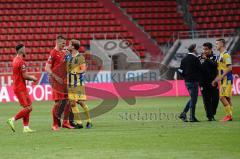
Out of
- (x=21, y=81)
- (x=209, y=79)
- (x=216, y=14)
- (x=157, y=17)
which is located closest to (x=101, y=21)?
(x=157, y=17)

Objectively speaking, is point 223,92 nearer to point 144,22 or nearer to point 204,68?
point 204,68

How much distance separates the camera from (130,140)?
44.8 ft

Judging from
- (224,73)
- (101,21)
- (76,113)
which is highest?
(101,21)

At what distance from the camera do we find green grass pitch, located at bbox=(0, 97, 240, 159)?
11.5 metres

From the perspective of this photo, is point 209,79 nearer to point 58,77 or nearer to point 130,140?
point 58,77

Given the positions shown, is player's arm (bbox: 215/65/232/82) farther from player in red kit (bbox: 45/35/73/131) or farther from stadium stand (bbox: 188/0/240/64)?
stadium stand (bbox: 188/0/240/64)

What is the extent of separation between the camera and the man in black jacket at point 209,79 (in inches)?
728

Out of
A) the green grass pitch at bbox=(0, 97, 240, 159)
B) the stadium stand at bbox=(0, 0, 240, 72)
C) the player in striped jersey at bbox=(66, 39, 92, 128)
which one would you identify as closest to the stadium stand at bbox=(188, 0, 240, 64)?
the stadium stand at bbox=(0, 0, 240, 72)

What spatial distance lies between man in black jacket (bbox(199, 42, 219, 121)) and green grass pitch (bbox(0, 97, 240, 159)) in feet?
1.60

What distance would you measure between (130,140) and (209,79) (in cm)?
552

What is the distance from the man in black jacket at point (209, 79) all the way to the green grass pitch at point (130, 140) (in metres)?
0.49

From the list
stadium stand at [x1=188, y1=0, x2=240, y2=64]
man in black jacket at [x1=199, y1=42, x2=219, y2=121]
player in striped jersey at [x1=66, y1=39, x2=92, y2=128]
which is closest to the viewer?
player in striped jersey at [x1=66, y1=39, x2=92, y2=128]

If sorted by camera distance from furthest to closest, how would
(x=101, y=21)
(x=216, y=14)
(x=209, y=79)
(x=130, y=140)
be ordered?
(x=216, y=14)
(x=101, y=21)
(x=209, y=79)
(x=130, y=140)

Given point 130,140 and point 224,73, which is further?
point 224,73
